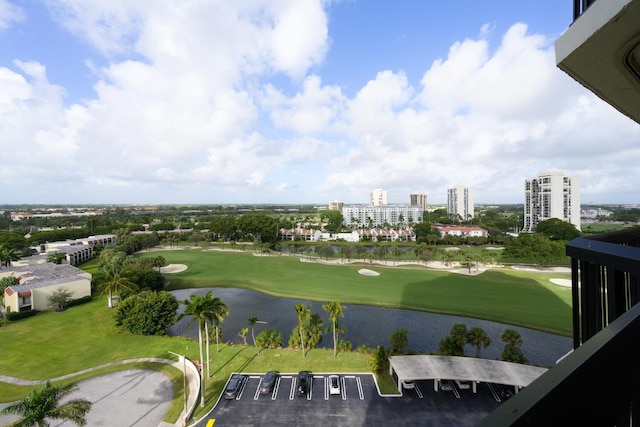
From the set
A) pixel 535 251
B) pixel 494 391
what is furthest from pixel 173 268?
pixel 535 251

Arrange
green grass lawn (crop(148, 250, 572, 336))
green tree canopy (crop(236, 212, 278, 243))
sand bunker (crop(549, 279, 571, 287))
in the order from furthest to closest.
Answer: green tree canopy (crop(236, 212, 278, 243))
sand bunker (crop(549, 279, 571, 287))
green grass lawn (crop(148, 250, 572, 336))

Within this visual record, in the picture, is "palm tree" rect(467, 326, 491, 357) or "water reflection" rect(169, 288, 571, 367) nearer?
"palm tree" rect(467, 326, 491, 357)

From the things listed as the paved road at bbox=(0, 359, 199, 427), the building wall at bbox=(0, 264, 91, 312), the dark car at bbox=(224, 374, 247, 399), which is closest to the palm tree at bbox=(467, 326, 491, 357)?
the dark car at bbox=(224, 374, 247, 399)

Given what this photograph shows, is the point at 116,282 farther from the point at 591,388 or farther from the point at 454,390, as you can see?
the point at 591,388

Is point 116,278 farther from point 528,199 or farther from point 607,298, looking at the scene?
point 528,199

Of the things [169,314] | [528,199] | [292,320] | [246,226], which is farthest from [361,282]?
[528,199]

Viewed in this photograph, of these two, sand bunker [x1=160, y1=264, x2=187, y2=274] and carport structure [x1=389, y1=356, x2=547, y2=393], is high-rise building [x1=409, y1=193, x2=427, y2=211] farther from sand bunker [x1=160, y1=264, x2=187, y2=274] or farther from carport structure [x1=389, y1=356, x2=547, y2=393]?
carport structure [x1=389, y1=356, x2=547, y2=393]

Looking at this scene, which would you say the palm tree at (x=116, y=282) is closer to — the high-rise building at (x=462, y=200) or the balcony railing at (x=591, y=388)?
the balcony railing at (x=591, y=388)
